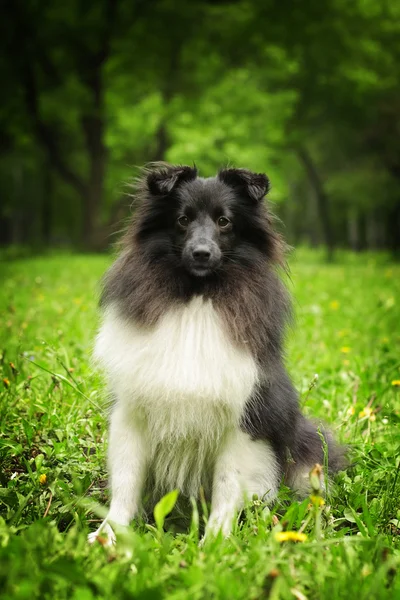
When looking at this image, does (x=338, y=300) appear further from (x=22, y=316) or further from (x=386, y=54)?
(x=386, y=54)

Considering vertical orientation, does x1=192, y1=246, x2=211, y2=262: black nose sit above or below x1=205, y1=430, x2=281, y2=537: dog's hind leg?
above

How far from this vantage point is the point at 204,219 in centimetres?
275

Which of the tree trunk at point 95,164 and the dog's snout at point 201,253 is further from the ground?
the tree trunk at point 95,164

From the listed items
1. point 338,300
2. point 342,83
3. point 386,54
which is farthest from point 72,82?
point 338,300

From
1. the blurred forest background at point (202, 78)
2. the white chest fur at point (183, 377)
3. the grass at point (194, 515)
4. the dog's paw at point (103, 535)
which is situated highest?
the blurred forest background at point (202, 78)

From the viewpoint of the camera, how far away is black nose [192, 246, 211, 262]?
2594 mm

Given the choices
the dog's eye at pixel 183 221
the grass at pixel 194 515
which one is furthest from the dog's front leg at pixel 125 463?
the dog's eye at pixel 183 221

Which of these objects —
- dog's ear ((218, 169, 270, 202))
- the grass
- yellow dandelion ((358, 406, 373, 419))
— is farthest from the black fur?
yellow dandelion ((358, 406, 373, 419))

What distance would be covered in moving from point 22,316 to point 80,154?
23520 millimetres

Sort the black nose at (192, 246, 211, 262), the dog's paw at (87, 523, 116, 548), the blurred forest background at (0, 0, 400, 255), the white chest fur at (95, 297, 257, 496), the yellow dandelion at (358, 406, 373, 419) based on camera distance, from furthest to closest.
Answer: the blurred forest background at (0, 0, 400, 255) → the yellow dandelion at (358, 406, 373, 419) → the black nose at (192, 246, 211, 262) → the white chest fur at (95, 297, 257, 496) → the dog's paw at (87, 523, 116, 548)

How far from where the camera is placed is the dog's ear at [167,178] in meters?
2.72

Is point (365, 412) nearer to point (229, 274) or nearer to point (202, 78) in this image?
point (229, 274)

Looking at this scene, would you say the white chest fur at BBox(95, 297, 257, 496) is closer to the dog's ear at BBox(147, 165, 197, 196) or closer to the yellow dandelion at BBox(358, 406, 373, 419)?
the dog's ear at BBox(147, 165, 197, 196)

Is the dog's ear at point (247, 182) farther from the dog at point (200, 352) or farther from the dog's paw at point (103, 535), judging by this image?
the dog's paw at point (103, 535)
